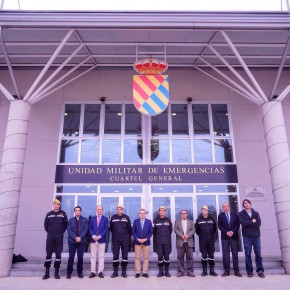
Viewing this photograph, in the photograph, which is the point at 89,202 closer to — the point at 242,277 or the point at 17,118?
the point at 17,118

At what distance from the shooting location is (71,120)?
37.3ft

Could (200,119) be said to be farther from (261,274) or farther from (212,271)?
(261,274)

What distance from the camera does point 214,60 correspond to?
11227 mm

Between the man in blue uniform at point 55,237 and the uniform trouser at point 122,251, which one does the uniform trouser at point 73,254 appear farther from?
the uniform trouser at point 122,251

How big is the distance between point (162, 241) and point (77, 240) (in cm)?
198

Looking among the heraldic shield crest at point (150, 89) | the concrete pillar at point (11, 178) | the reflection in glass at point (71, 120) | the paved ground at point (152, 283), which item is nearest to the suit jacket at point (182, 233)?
the paved ground at point (152, 283)

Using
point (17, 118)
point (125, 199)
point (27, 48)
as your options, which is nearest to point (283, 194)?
point (125, 199)

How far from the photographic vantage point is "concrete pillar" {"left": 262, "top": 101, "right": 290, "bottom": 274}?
25.5 ft

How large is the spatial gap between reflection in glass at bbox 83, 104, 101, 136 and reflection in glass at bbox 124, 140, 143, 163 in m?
1.23

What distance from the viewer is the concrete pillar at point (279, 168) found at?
25.5ft

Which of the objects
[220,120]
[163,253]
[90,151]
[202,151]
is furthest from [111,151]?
[163,253]

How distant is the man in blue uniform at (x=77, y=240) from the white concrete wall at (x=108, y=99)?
11.0ft

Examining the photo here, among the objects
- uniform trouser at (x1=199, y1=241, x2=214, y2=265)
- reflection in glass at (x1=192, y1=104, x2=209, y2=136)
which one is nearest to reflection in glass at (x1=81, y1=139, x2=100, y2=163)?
reflection in glass at (x1=192, y1=104, x2=209, y2=136)

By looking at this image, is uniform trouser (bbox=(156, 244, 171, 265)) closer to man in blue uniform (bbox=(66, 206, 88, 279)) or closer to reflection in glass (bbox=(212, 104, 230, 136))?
man in blue uniform (bbox=(66, 206, 88, 279))
